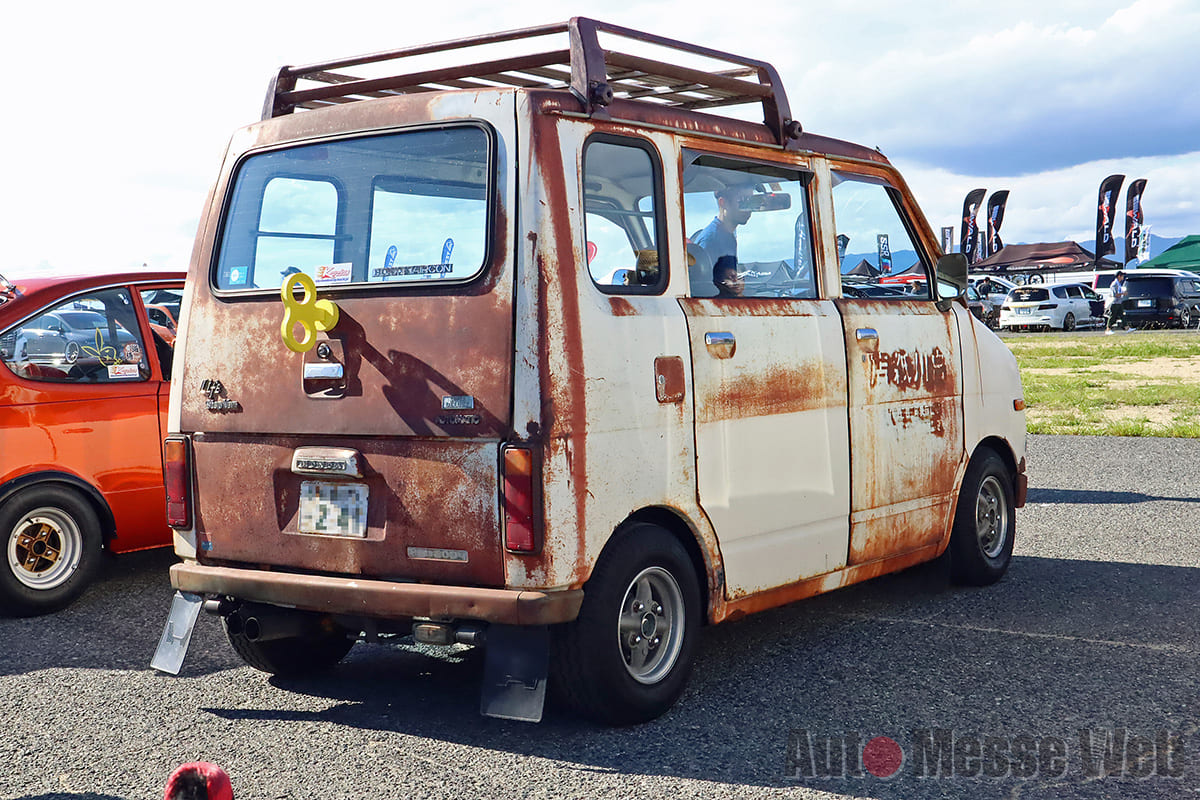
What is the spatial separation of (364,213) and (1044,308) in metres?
35.4

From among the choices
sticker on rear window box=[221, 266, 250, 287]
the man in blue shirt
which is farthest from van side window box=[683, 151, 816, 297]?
sticker on rear window box=[221, 266, 250, 287]

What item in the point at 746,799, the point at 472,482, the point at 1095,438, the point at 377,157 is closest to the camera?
the point at 746,799

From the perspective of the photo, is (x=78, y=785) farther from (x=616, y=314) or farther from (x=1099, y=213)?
(x=1099, y=213)

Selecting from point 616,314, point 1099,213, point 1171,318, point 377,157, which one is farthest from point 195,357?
point 1099,213

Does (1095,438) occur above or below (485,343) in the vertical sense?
below

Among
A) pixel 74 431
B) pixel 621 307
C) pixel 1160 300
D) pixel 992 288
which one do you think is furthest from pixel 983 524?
pixel 992 288

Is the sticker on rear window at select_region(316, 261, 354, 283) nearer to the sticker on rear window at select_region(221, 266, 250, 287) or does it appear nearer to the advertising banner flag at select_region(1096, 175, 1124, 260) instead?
the sticker on rear window at select_region(221, 266, 250, 287)

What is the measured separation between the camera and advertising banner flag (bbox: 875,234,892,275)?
6.22 metres

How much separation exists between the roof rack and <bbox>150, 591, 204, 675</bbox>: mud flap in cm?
200

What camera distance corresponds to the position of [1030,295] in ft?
122

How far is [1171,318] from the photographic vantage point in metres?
37.0

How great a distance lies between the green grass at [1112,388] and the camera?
566 inches

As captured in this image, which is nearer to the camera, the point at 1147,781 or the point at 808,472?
the point at 1147,781

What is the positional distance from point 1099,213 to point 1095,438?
153 feet
